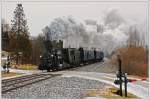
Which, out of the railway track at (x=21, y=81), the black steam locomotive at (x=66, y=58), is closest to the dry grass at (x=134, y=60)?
the black steam locomotive at (x=66, y=58)

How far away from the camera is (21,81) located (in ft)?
41.1

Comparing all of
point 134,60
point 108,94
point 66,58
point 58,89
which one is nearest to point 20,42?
point 58,89

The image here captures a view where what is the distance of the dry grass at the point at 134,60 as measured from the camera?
1224 cm

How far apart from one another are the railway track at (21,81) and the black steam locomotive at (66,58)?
19 centimetres

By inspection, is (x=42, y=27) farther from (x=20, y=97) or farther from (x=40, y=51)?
(x=20, y=97)

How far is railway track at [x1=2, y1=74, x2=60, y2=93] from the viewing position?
12.2 meters

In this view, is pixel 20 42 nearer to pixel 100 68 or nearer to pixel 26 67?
pixel 26 67

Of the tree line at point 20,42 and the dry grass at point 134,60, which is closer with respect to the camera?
the dry grass at point 134,60

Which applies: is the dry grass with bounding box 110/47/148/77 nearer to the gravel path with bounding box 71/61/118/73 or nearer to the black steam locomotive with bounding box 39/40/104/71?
the gravel path with bounding box 71/61/118/73

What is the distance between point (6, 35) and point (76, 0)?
1.47 m

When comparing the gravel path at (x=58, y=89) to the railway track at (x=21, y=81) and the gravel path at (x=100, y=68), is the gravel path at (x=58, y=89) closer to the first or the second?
the railway track at (x=21, y=81)

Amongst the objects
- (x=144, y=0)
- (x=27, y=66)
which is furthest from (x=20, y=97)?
(x=144, y=0)

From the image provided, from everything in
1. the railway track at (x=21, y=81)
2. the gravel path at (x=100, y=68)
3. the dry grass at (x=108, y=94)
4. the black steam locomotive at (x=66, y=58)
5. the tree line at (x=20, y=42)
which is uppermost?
the tree line at (x=20, y=42)

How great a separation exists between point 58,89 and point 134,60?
1.53 meters
